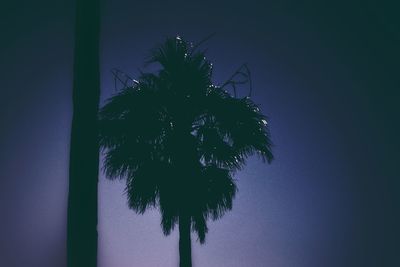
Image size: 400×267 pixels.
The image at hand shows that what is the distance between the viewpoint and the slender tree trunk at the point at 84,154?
7.59ft

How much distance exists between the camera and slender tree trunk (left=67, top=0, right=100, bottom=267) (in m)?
2.31

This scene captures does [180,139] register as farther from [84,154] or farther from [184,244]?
A: [84,154]

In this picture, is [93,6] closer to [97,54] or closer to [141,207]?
[97,54]

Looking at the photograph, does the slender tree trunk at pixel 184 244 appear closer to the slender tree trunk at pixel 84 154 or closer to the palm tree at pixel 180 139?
the palm tree at pixel 180 139

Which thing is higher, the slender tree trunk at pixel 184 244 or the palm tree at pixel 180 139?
the palm tree at pixel 180 139

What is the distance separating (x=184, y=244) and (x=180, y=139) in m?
2.16

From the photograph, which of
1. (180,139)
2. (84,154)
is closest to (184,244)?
(180,139)

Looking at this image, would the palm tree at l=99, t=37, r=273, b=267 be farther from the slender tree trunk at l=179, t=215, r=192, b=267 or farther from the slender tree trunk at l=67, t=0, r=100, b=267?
the slender tree trunk at l=67, t=0, r=100, b=267

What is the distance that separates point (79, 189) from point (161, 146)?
6.49 m

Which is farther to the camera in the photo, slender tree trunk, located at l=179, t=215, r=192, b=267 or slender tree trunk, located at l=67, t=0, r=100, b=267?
slender tree trunk, located at l=179, t=215, r=192, b=267

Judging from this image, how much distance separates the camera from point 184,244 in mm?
8266

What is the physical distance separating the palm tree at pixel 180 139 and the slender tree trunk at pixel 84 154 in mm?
5798

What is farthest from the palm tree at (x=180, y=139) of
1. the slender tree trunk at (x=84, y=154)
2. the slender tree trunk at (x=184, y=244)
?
the slender tree trunk at (x=84, y=154)

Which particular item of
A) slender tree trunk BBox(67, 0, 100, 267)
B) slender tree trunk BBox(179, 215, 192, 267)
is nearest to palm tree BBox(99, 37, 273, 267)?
slender tree trunk BBox(179, 215, 192, 267)
